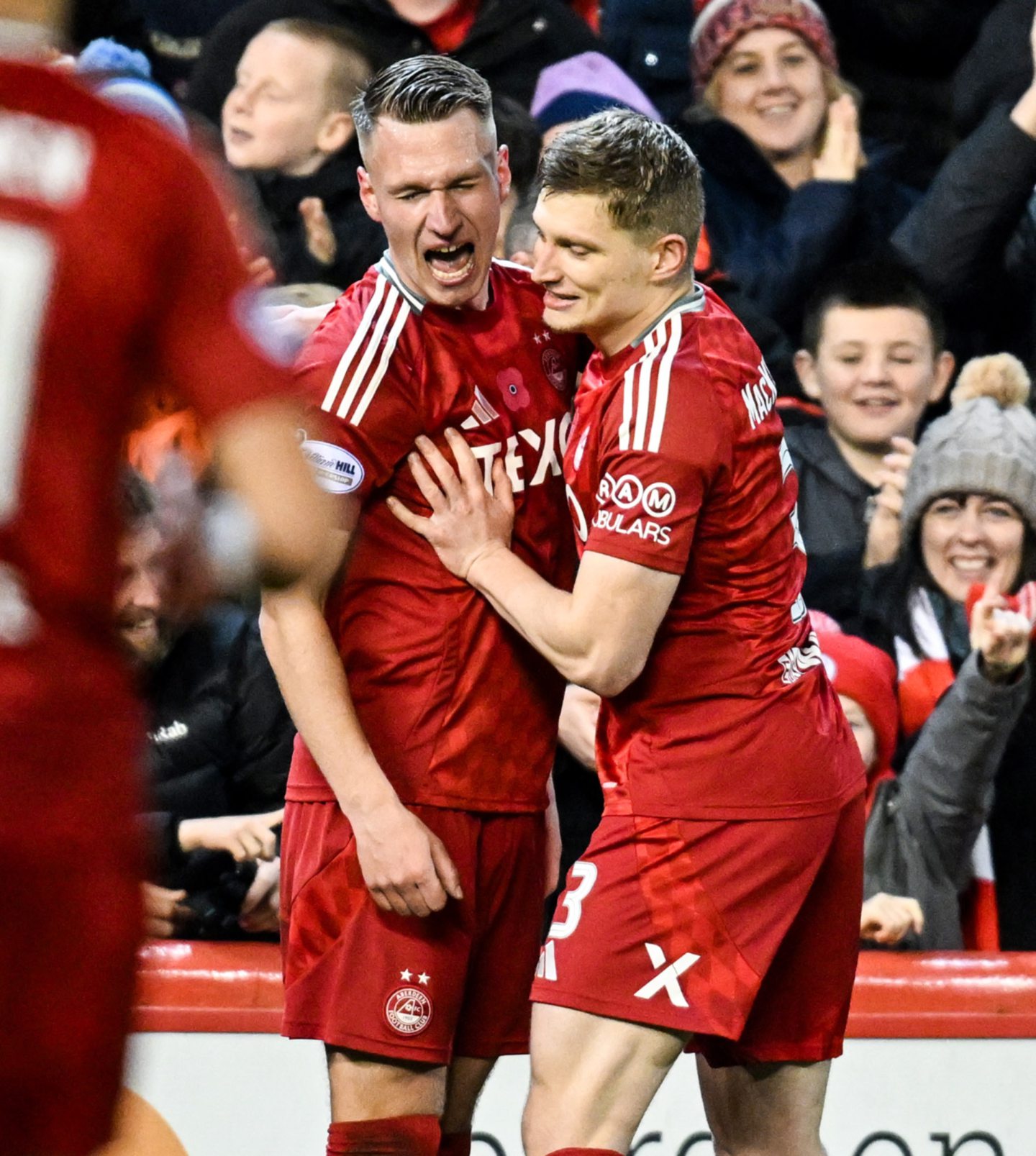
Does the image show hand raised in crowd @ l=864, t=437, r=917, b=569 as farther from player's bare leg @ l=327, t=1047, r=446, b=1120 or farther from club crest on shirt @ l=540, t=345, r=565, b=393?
player's bare leg @ l=327, t=1047, r=446, b=1120

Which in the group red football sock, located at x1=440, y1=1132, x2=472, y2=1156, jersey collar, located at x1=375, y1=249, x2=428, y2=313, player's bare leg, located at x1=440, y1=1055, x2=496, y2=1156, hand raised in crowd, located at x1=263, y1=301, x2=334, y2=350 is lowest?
red football sock, located at x1=440, y1=1132, x2=472, y2=1156

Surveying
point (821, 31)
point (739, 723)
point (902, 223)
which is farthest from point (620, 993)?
point (821, 31)

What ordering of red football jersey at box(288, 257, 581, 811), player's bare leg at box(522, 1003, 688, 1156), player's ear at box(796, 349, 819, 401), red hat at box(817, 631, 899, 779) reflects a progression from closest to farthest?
player's bare leg at box(522, 1003, 688, 1156) → red football jersey at box(288, 257, 581, 811) → red hat at box(817, 631, 899, 779) → player's ear at box(796, 349, 819, 401)

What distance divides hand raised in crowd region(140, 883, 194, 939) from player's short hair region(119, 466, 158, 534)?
147 centimetres

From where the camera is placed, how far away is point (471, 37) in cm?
542

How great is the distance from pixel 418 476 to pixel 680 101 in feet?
9.28

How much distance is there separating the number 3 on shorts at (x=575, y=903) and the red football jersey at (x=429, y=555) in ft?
0.69

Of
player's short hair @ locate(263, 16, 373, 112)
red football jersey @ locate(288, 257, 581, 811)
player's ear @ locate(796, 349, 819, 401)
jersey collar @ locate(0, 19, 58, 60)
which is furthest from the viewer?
player's short hair @ locate(263, 16, 373, 112)

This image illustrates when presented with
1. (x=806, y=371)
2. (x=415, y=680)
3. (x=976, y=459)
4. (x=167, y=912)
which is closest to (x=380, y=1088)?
(x=415, y=680)

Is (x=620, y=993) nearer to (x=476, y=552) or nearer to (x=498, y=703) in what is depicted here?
(x=498, y=703)

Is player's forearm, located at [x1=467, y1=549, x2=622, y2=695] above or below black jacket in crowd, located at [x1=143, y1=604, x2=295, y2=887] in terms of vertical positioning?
Result: above

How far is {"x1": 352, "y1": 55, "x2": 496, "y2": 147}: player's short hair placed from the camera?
3207 mm

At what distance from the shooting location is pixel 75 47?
212 inches

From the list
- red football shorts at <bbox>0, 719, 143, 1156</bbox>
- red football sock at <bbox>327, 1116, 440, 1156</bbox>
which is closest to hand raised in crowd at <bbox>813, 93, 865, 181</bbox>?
red football sock at <bbox>327, 1116, 440, 1156</bbox>
